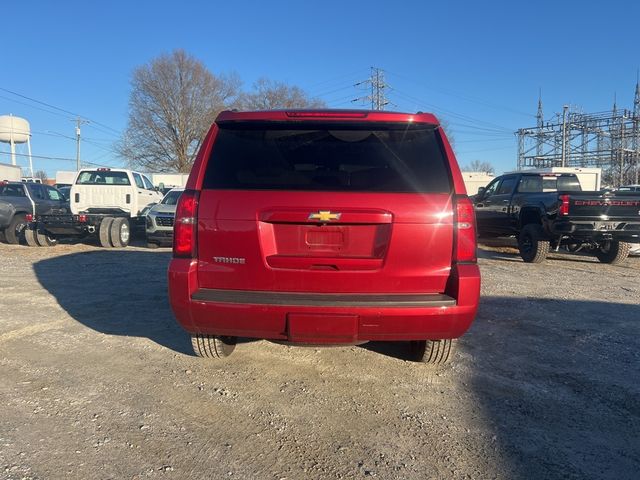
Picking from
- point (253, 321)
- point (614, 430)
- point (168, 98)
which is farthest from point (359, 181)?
point (168, 98)

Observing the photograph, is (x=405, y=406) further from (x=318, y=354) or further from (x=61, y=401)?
(x=61, y=401)

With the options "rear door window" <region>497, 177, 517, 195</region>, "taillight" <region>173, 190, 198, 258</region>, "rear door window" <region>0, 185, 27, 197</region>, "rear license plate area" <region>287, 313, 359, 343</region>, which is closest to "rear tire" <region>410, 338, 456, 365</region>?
"rear license plate area" <region>287, 313, 359, 343</region>

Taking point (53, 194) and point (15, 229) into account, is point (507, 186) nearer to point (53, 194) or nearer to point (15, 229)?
point (15, 229)

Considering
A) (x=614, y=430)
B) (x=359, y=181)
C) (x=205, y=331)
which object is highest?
(x=359, y=181)

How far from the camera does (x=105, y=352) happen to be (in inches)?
178

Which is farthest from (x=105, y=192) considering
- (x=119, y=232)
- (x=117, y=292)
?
(x=117, y=292)

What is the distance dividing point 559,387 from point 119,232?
11.4m

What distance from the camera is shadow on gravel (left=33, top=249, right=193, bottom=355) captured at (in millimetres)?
5215

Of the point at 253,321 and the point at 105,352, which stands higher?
the point at 253,321

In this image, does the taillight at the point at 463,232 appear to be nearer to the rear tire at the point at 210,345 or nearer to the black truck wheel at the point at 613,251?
the rear tire at the point at 210,345

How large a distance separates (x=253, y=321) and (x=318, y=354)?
1.43m

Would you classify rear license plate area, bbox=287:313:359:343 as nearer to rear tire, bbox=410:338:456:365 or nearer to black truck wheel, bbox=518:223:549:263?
rear tire, bbox=410:338:456:365

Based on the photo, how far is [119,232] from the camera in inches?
497

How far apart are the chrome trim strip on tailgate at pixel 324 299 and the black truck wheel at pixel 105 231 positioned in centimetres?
1023
